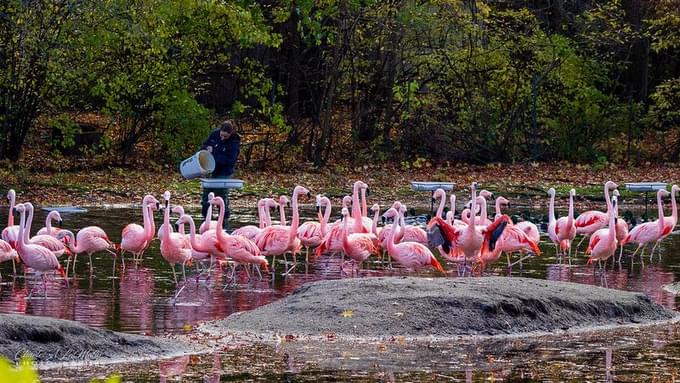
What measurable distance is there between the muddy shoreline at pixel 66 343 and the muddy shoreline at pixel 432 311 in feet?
3.96

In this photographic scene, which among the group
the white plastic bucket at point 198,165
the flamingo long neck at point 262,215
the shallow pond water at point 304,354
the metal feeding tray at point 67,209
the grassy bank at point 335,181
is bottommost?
the shallow pond water at point 304,354

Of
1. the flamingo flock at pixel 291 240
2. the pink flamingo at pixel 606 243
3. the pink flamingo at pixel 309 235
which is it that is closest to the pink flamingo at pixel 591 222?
the flamingo flock at pixel 291 240

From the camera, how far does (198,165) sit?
18.1m

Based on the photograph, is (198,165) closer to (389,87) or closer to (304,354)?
(304,354)

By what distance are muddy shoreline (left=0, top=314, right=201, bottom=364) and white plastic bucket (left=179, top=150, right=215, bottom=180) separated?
9.46 meters

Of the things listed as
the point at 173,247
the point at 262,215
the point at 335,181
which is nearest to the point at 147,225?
the point at 173,247

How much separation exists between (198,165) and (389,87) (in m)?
13.3

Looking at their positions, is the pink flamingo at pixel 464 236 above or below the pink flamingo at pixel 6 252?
above

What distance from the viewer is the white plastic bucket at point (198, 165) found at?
1812cm

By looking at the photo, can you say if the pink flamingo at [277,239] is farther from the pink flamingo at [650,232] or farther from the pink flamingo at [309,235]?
the pink flamingo at [650,232]

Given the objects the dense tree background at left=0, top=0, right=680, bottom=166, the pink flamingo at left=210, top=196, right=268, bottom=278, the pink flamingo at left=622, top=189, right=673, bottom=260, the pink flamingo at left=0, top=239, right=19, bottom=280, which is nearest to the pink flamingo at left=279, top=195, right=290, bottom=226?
the pink flamingo at left=210, top=196, right=268, bottom=278

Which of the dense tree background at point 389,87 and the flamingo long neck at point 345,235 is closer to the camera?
the flamingo long neck at point 345,235

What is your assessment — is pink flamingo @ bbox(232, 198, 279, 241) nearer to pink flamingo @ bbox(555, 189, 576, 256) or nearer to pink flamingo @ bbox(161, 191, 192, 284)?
pink flamingo @ bbox(161, 191, 192, 284)

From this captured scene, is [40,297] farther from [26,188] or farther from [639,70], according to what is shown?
[639,70]
